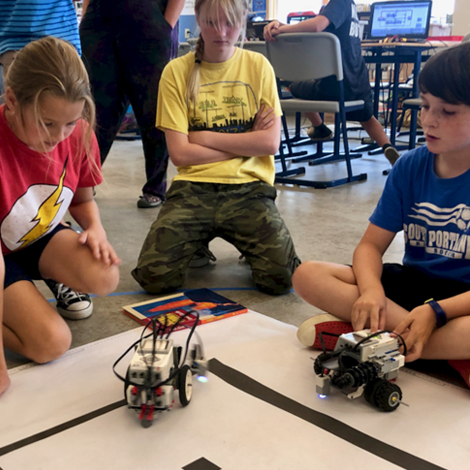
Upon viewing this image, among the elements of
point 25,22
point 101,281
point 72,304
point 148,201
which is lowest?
point 148,201

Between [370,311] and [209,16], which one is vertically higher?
[209,16]

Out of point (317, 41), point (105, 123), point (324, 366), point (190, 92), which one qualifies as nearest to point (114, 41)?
point (105, 123)

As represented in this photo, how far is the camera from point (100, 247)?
1.25m

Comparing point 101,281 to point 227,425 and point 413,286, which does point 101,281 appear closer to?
point 227,425

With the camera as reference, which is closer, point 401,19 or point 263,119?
point 263,119

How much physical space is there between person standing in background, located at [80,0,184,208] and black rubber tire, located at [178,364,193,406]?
151 cm

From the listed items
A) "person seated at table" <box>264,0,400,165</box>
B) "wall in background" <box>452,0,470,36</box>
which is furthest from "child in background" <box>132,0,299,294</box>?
"wall in background" <box>452,0,470,36</box>

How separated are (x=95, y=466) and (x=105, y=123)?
6.00ft

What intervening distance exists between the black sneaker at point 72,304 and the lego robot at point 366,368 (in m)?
0.68

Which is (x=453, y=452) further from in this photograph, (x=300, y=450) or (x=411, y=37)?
(x=411, y=37)

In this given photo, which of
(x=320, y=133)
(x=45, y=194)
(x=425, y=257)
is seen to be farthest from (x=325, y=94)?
(x=45, y=194)

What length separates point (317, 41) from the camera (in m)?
2.78

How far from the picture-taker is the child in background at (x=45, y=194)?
105 cm

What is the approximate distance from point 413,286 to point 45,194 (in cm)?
85
